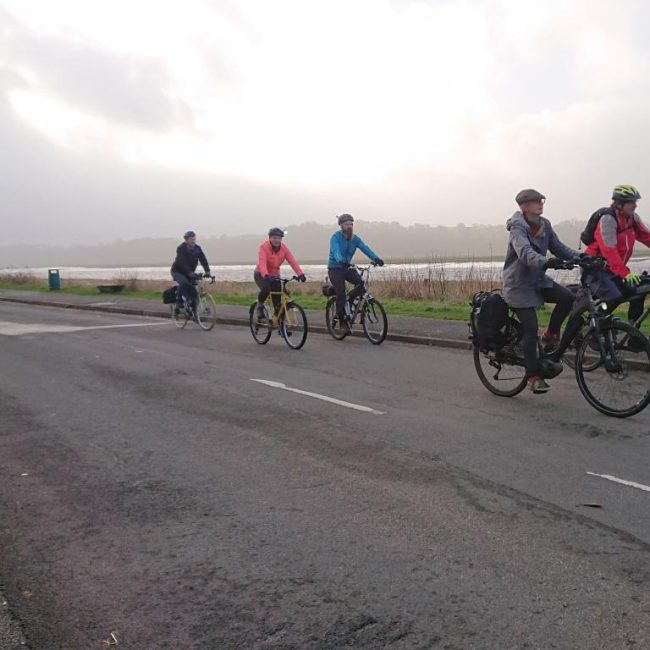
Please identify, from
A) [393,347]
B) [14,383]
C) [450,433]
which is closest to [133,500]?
[450,433]

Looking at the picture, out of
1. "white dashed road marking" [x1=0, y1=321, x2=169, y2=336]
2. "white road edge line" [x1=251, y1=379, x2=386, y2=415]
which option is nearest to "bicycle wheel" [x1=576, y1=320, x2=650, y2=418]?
"white road edge line" [x1=251, y1=379, x2=386, y2=415]

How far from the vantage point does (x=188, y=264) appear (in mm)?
15211

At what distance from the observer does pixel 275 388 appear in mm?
8180

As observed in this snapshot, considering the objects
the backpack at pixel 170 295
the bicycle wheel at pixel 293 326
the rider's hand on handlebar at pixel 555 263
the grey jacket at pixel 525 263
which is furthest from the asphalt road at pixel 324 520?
the backpack at pixel 170 295

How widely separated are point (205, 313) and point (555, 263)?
410 inches

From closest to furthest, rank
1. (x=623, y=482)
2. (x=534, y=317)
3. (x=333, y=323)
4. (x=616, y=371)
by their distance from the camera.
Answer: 1. (x=623, y=482)
2. (x=616, y=371)
3. (x=534, y=317)
4. (x=333, y=323)

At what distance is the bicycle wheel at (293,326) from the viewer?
1183 cm

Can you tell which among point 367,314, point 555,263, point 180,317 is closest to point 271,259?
point 367,314

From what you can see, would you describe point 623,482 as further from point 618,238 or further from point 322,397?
point 618,238

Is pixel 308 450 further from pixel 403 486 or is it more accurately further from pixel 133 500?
pixel 133 500

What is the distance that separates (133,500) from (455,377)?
5.30 m

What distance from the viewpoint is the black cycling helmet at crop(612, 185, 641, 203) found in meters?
7.32

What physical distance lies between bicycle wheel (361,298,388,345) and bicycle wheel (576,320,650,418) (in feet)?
18.9

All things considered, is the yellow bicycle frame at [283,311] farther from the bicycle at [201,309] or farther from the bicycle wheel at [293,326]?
the bicycle at [201,309]
